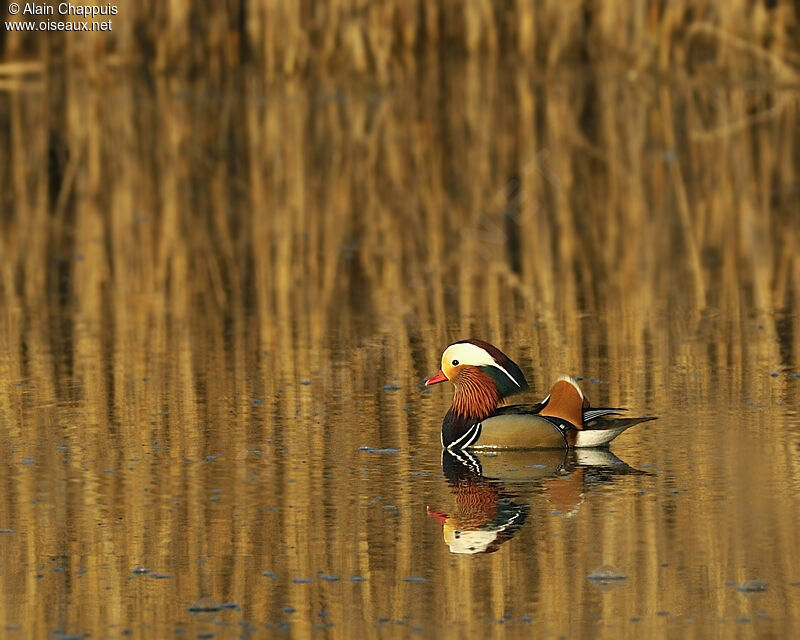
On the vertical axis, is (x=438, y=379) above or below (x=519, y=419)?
above

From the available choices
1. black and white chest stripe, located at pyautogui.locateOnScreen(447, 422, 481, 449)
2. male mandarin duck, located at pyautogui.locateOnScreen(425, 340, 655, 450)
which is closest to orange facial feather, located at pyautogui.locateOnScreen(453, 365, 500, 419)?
male mandarin duck, located at pyautogui.locateOnScreen(425, 340, 655, 450)

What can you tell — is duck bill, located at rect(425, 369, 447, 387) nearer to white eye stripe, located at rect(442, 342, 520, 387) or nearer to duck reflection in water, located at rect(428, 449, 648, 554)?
white eye stripe, located at rect(442, 342, 520, 387)

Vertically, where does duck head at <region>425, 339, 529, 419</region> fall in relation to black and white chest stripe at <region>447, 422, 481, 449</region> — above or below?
above

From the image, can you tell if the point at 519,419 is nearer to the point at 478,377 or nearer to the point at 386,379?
the point at 478,377

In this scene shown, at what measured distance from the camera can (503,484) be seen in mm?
5969

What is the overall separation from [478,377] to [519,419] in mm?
280

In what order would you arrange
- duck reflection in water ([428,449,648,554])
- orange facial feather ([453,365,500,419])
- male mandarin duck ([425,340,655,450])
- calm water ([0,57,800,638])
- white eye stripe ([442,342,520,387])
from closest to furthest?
calm water ([0,57,800,638]) < duck reflection in water ([428,449,648,554]) < male mandarin duck ([425,340,655,450]) < orange facial feather ([453,365,500,419]) < white eye stripe ([442,342,520,387])

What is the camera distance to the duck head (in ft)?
21.3

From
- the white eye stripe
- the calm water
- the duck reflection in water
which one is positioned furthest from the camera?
the white eye stripe

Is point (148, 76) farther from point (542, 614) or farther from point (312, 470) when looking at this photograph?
point (542, 614)

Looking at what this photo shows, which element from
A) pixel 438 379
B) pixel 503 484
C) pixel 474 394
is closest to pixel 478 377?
pixel 474 394

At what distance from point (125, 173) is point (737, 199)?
4.67 meters

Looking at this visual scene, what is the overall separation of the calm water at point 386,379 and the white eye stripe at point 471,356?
0.89 feet

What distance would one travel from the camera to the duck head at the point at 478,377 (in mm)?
6480
